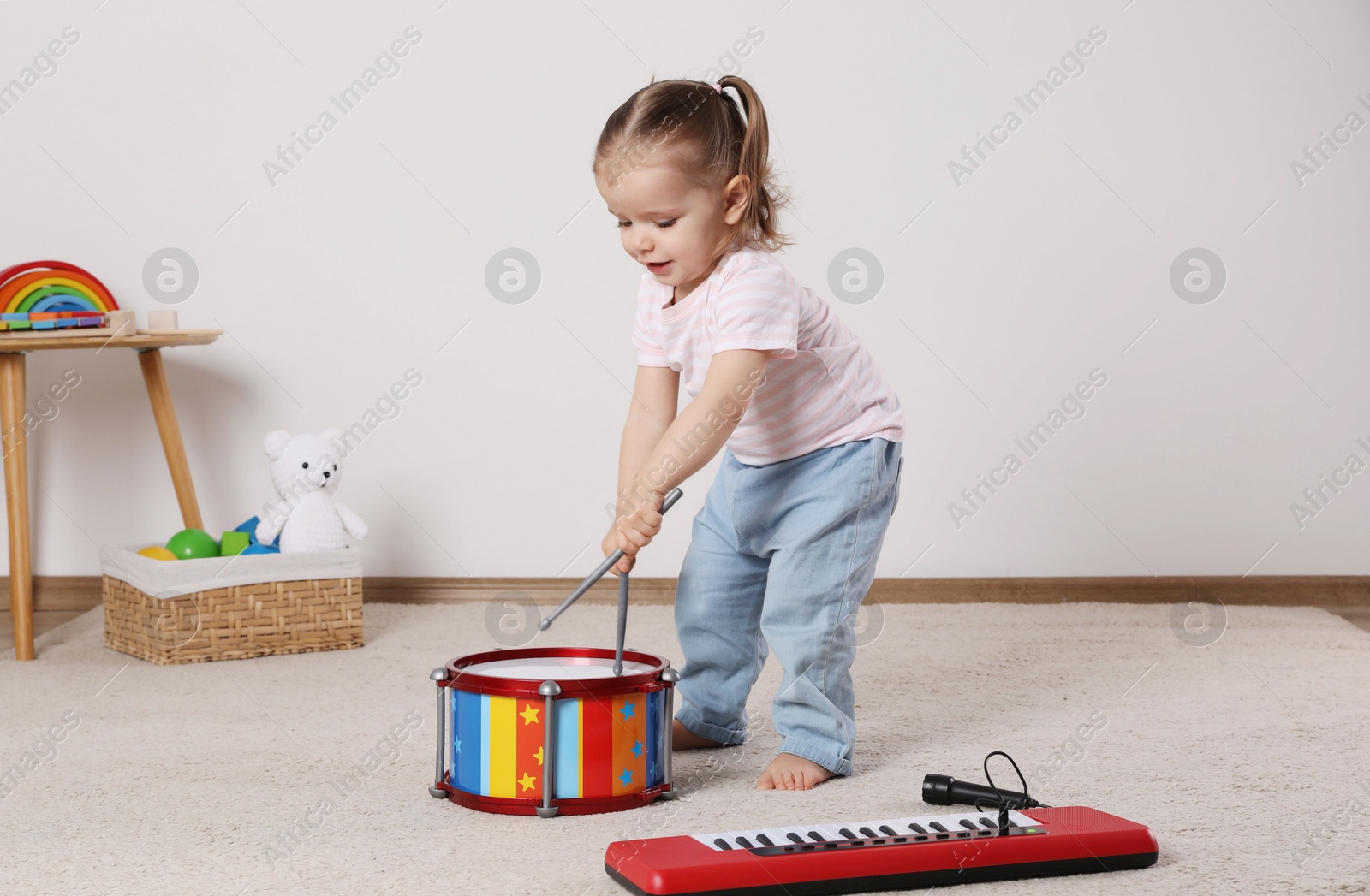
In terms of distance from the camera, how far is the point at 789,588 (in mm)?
1094

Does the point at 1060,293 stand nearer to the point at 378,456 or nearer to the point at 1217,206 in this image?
the point at 1217,206

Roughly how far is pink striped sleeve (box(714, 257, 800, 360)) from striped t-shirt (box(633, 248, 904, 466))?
0.10 ft

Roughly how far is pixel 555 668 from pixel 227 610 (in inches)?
28.1

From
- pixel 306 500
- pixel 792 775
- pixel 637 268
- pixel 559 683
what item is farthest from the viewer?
pixel 637 268

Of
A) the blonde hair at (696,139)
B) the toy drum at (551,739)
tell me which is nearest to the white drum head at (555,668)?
the toy drum at (551,739)

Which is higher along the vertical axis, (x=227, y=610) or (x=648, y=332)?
(x=648, y=332)

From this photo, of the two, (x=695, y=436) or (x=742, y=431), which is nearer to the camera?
(x=695, y=436)

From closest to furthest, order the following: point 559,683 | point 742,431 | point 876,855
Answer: point 876,855
point 559,683
point 742,431

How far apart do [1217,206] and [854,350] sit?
1.07 meters

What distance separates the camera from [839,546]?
1.10 metres

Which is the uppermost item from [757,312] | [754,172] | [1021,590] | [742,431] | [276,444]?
[754,172]

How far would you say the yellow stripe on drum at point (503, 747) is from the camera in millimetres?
922

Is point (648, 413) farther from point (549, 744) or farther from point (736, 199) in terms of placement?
point (549, 744)

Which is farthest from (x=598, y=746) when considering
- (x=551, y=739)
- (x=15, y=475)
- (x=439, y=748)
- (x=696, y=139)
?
(x=15, y=475)
